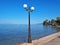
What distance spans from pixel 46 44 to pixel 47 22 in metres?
173

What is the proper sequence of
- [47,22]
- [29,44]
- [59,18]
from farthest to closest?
[47,22], [59,18], [29,44]

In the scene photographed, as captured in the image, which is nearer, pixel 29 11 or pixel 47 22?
pixel 29 11

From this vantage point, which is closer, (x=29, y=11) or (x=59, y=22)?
(x=29, y=11)

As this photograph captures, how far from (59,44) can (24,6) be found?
4997 mm

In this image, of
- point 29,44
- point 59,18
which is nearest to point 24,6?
point 29,44

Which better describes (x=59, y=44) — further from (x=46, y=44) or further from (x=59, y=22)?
(x=59, y=22)

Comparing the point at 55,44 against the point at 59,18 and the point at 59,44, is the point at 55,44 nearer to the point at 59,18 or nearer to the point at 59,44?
the point at 59,44

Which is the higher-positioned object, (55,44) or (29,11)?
(29,11)

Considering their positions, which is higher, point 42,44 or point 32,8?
point 32,8

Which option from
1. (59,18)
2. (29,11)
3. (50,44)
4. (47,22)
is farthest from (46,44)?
(47,22)

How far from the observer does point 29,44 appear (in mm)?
15422

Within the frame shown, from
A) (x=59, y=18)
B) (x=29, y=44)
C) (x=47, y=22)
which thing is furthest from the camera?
(x=47, y=22)

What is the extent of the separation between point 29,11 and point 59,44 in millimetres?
4327

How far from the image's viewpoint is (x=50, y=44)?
53.0 ft
